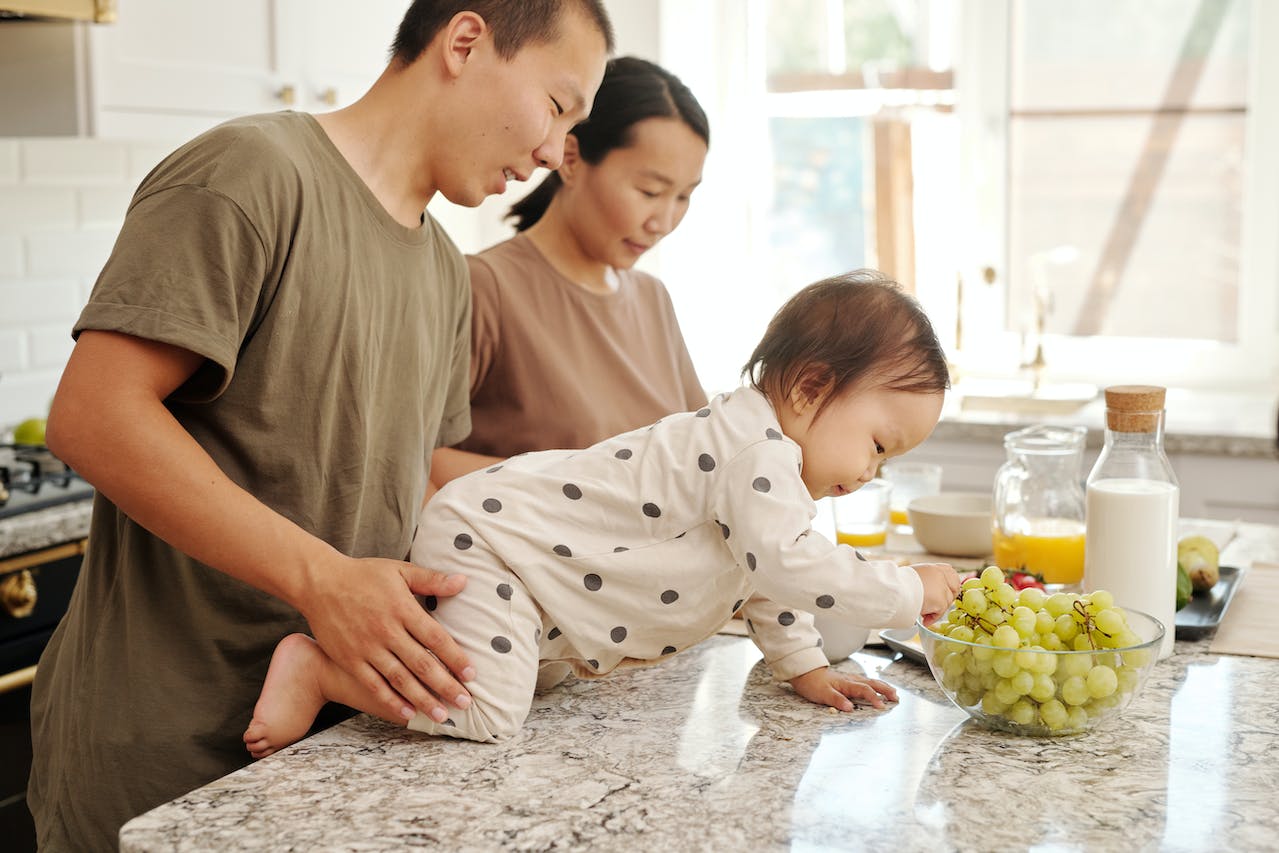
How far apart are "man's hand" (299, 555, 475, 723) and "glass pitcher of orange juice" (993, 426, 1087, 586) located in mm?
879

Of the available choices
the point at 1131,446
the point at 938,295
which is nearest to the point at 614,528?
the point at 1131,446

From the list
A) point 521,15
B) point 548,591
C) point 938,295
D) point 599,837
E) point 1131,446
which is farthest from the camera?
point 938,295

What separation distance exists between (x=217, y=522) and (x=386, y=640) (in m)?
0.18

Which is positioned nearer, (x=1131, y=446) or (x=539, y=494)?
(x=539, y=494)

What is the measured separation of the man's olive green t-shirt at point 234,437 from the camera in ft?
3.83

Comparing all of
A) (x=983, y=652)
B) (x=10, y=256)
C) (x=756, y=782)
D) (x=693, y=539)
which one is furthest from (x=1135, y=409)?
(x=10, y=256)

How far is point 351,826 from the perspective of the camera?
A: 38.2 inches

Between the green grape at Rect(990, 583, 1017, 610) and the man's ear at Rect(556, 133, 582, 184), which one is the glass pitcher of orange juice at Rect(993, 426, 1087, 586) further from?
the man's ear at Rect(556, 133, 582, 184)

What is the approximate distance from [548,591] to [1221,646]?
760 mm

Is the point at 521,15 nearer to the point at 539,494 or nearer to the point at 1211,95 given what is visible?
the point at 539,494

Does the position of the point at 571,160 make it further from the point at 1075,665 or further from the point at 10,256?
the point at 10,256

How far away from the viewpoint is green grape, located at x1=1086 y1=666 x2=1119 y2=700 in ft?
3.65

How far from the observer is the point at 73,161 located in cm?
299

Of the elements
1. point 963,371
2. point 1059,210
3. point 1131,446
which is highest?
point 1059,210
